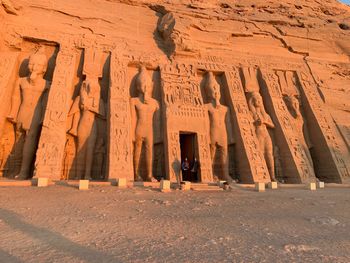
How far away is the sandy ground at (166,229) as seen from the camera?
94.3 inches

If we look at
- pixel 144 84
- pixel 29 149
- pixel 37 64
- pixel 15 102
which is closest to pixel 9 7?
pixel 37 64

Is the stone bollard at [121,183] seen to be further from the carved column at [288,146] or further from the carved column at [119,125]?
the carved column at [288,146]

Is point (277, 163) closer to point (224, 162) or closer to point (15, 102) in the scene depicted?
point (224, 162)

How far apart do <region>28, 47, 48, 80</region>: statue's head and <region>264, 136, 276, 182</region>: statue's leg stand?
305 inches

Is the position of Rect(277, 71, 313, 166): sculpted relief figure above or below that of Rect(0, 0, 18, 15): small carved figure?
below

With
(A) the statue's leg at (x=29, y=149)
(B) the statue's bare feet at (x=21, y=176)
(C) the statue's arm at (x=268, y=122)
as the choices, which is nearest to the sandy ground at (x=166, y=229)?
(B) the statue's bare feet at (x=21, y=176)

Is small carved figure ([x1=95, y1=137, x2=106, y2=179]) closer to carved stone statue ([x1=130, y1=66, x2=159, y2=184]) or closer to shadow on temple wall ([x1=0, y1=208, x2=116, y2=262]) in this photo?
carved stone statue ([x1=130, y1=66, x2=159, y2=184])

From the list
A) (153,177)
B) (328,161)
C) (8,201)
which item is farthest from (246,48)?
(8,201)

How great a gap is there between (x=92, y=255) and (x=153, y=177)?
6383mm

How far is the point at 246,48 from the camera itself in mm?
12125

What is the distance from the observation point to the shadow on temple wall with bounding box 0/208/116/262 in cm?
232

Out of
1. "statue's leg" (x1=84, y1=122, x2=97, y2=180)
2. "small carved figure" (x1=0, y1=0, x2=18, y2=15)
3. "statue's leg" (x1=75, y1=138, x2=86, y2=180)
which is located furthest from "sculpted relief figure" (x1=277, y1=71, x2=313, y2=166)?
"small carved figure" (x1=0, y1=0, x2=18, y2=15)

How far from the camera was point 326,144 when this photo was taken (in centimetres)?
1043

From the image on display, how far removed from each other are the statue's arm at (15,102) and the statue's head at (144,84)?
142 inches
